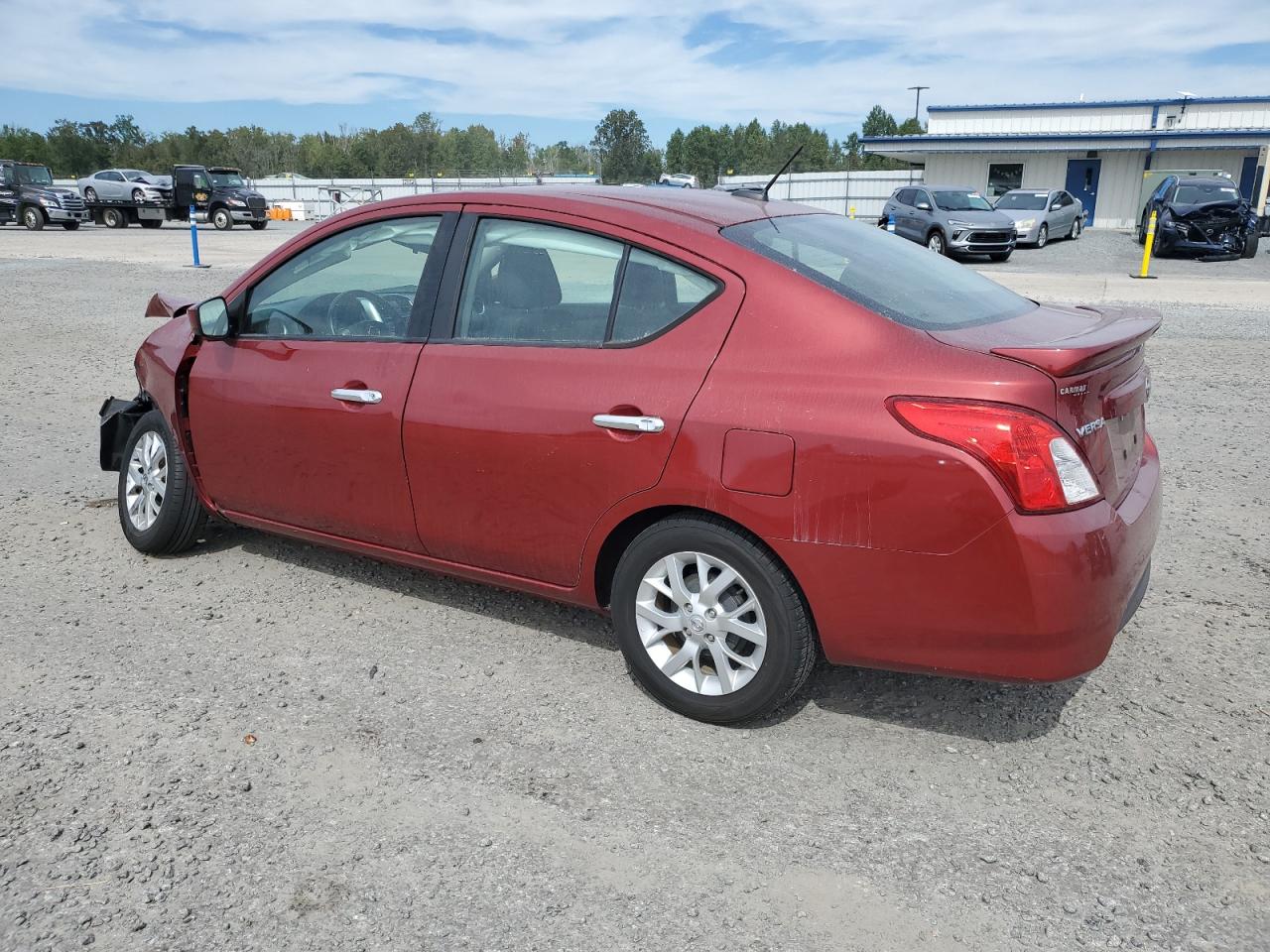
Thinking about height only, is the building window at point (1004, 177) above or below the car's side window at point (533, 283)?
above

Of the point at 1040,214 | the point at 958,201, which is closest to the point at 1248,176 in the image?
the point at 1040,214

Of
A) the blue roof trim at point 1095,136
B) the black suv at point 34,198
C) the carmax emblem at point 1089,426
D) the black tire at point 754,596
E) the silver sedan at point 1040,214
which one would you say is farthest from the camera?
the blue roof trim at point 1095,136

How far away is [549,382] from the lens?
343 cm

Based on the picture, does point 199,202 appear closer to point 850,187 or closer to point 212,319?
point 850,187

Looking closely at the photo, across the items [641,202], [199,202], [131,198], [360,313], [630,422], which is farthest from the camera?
[131,198]

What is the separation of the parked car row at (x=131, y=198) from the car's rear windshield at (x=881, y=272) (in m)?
35.8

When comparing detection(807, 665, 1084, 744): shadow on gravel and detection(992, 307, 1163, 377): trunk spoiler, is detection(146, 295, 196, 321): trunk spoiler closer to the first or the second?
detection(807, 665, 1084, 744): shadow on gravel

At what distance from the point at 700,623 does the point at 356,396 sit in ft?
5.24

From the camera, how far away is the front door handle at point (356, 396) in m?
3.82

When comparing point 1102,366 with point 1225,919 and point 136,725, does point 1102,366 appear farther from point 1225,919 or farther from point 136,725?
point 136,725

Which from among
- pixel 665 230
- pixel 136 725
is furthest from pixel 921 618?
pixel 136 725

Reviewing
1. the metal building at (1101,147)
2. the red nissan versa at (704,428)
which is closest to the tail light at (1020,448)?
the red nissan versa at (704,428)

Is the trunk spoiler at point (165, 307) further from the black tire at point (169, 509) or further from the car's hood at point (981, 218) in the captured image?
the car's hood at point (981, 218)

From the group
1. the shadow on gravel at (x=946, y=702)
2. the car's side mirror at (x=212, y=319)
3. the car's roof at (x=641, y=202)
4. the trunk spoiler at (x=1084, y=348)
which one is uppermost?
the car's roof at (x=641, y=202)
